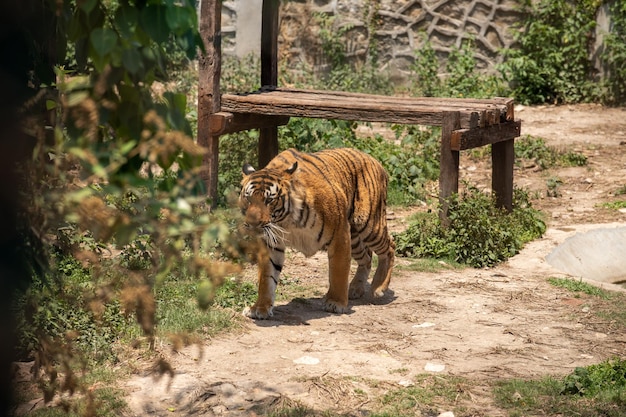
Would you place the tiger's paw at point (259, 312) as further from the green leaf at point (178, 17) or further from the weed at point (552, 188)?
the weed at point (552, 188)

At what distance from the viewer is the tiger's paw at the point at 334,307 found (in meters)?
5.73

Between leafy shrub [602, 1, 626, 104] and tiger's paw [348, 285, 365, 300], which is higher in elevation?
leafy shrub [602, 1, 626, 104]

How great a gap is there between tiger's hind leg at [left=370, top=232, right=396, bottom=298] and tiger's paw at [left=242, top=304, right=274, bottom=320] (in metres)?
0.88

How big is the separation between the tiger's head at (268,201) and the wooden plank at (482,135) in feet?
5.69

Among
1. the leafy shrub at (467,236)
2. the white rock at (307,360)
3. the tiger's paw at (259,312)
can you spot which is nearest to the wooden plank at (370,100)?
the leafy shrub at (467,236)

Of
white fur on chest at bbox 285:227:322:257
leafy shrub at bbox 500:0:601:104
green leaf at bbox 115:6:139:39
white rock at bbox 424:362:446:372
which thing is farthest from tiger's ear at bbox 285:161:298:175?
leafy shrub at bbox 500:0:601:104

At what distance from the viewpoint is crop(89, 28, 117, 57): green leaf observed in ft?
6.95

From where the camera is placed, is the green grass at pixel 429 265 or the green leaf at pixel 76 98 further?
the green grass at pixel 429 265

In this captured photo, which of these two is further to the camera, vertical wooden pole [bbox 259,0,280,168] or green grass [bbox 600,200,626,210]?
green grass [bbox 600,200,626,210]

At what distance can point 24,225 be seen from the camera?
2.37 m

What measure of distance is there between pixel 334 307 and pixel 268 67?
3363 mm

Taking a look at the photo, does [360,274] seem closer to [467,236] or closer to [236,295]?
[236,295]

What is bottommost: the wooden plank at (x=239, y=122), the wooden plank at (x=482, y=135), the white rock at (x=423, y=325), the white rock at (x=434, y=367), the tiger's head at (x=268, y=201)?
the white rock at (x=434, y=367)

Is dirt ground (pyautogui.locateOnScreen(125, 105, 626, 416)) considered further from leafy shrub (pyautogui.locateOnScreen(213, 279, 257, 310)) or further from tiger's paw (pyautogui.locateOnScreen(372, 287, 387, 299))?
leafy shrub (pyautogui.locateOnScreen(213, 279, 257, 310))
